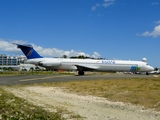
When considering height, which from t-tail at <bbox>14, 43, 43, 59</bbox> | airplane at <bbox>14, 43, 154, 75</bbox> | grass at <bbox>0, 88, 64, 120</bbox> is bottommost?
grass at <bbox>0, 88, 64, 120</bbox>

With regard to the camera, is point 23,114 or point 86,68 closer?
point 23,114

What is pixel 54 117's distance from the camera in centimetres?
812

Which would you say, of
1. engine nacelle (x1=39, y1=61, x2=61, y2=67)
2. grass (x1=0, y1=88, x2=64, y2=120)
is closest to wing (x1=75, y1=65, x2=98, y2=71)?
engine nacelle (x1=39, y1=61, x2=61, y2=67)

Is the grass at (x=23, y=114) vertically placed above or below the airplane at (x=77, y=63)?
below

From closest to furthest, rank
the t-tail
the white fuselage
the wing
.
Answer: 1. the wing
2. the white fuselage
3. the t-tail

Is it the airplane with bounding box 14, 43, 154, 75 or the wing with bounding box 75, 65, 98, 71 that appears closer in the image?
the wing with bounding box 75, 65, 98, 71

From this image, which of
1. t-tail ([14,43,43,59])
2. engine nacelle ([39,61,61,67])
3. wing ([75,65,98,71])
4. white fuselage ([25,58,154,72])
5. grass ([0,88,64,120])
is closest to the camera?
grass ([0,88,64,120])

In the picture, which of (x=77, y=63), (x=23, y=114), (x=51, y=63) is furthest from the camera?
(x=77, y=63)

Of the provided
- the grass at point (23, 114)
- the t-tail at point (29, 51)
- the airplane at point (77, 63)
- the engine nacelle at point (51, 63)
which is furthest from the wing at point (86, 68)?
the grass at point (23, 114)

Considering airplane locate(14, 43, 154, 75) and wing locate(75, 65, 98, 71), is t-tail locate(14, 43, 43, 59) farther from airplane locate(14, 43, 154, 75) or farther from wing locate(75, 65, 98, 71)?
wing locate(75, 65, 98, 71)

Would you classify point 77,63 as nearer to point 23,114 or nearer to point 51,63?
point 51,63

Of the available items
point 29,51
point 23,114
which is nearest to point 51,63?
point 29,51

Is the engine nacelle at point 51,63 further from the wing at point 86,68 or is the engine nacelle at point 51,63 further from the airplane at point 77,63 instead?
the wing at point 86,68

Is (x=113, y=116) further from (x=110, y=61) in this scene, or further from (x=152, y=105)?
(x=110, y=61)
